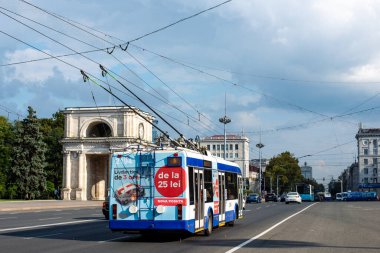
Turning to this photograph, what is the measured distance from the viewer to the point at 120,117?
8038 centimetres

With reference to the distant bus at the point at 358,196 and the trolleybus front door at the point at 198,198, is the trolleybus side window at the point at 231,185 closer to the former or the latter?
the trolleybus front door at the point at 198,198

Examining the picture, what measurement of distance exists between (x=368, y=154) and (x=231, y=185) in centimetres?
14905

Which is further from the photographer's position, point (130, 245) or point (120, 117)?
point (120, 117)

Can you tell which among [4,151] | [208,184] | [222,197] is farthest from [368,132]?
[208,184]

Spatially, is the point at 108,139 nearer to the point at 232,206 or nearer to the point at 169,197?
the point at 232,206

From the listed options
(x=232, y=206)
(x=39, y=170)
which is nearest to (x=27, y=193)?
(x=39, y=170)

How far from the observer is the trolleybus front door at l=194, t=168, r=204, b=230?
17250 millimetres

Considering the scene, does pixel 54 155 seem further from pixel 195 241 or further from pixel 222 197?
pixel 195 241

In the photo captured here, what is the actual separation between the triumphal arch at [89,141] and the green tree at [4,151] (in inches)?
377

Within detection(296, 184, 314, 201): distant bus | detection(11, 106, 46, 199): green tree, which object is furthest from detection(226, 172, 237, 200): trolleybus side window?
detection(296, 184, 314, 201): distant bus

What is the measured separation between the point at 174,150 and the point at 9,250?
5413mm

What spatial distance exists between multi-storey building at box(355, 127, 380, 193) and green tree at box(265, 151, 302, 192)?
31.0 m

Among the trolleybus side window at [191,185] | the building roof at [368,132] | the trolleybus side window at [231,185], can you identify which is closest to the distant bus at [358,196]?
the building roof at [368,132]

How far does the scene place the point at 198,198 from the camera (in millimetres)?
17453
